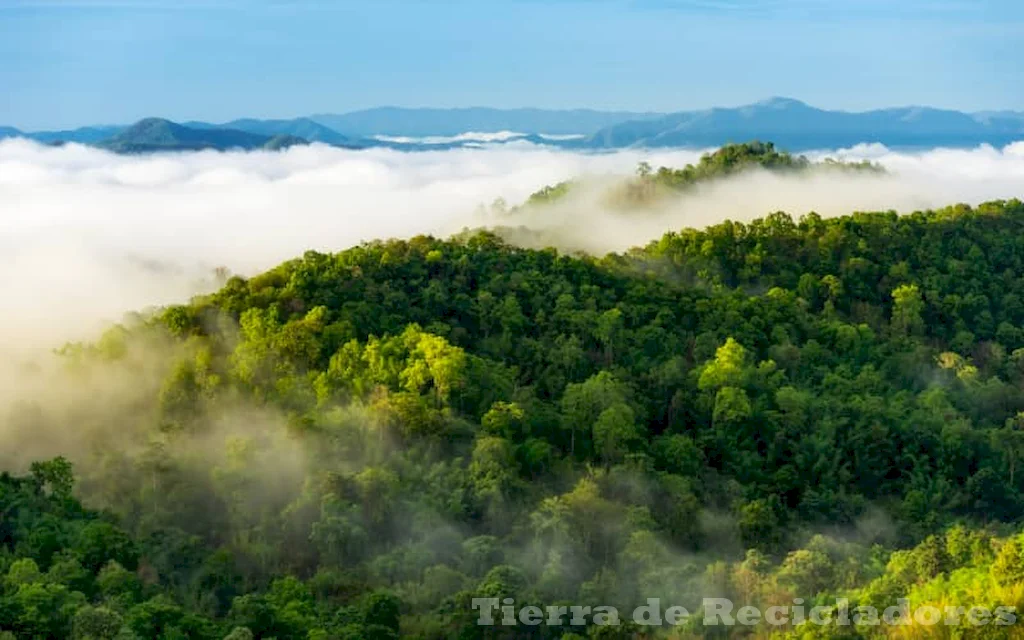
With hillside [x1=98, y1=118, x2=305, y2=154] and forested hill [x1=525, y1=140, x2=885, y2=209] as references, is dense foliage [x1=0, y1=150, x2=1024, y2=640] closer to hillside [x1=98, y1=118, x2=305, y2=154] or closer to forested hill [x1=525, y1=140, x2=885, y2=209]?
forested hill [x1=525, y1=140, x2=885, y2=209]

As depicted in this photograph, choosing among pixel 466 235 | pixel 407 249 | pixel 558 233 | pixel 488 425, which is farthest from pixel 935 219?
pixel 488 425

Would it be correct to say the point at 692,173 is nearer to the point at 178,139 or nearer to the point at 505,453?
the point at 505,453

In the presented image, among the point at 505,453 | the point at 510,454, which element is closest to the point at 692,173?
the point at 510,454

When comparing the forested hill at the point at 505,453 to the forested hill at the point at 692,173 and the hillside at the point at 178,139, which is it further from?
the hillside at the point at 178,139

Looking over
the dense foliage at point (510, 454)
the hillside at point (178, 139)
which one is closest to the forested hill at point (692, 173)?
the dense foliage at point (510, 454)

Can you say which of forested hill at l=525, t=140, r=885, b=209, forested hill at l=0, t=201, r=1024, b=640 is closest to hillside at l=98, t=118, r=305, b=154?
forested hill at l=525, t=140, r=885, b=209

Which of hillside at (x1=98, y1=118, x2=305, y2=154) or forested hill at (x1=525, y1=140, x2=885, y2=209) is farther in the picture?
hillside at (x1=98, y1=118, x2=305, y2=154)
